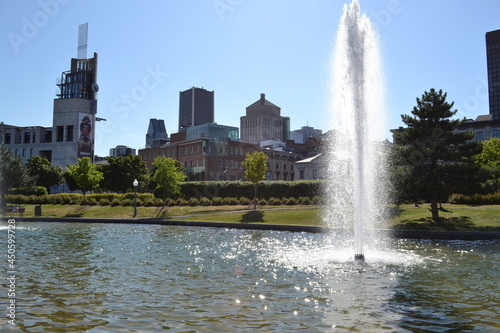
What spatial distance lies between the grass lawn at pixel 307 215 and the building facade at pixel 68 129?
250ft

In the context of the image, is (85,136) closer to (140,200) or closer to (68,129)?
(68,129)

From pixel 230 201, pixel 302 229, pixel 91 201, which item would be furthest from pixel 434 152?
pixel 91 201

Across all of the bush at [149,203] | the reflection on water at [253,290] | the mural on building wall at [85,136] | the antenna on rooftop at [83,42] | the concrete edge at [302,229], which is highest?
the antenna on rooftop at [83,42]

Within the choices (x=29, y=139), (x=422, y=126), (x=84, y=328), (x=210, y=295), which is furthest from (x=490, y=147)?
(x=29, y=139)

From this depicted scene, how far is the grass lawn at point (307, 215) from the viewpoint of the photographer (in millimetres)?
28766

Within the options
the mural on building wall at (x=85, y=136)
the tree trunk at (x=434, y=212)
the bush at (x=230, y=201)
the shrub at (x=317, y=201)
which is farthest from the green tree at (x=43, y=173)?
the tree trunk at (x=434, y=212)

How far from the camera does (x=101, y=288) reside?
35.1 ft

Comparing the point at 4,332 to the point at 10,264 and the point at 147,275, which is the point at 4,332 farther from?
the point at 10,264

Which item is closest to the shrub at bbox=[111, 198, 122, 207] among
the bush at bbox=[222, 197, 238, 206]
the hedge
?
the hedge

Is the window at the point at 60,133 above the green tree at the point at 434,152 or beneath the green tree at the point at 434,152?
above

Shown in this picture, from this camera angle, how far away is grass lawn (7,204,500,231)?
28766 millimetres

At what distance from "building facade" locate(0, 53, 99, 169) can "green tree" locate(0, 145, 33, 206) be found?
65.9 metres

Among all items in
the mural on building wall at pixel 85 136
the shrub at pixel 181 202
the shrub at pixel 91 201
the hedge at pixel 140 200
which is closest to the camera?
the hedge at pixel 140 200

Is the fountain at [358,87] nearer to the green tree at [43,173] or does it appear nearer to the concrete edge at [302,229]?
the concrete edge at [302,229]
